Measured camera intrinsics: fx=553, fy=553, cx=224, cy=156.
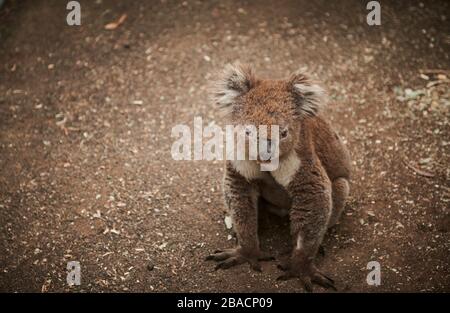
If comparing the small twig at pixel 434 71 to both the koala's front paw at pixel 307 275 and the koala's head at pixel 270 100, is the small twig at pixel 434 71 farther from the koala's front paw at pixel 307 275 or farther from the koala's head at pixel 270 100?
the koala's front paw at pixel 307 275

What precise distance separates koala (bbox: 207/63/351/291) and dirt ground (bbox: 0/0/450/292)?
0.84 feet

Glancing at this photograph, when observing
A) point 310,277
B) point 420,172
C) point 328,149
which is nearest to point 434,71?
point 420,172

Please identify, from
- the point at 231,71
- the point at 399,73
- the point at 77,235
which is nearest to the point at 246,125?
the point at 231,71

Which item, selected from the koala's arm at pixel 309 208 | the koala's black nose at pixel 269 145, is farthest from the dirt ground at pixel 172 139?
the koala's black nose at pixel 269 145

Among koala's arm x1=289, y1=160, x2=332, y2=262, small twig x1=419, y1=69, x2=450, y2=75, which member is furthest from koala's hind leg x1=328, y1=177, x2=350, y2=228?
small twig x1=419, y1=69, x2=450, y2=75

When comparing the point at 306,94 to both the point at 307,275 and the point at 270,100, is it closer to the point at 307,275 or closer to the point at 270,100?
the point at 270,100

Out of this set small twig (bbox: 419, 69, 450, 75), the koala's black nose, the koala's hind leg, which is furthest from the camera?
small twig (bbox: 419, 69, 450, 75)

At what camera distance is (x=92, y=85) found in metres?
7.48

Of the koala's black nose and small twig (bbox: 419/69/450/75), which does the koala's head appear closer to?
the koala's black nose

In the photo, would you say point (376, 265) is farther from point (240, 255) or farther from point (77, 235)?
point (77, 235)

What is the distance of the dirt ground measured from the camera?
214 inches

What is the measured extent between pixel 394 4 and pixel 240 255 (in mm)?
4996

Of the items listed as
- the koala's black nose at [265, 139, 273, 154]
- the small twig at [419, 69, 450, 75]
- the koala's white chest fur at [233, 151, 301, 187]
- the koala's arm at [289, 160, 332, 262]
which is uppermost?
the small twig at [419, 69, 450, 75]

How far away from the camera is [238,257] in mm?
5383
